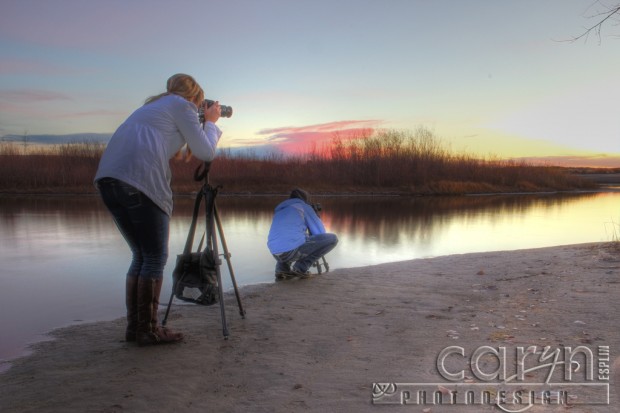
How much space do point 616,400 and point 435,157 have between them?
105ft

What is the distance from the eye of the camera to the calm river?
189 inches

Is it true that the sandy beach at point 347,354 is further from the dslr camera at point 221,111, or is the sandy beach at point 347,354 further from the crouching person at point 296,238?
the dslr camera at point 221,111

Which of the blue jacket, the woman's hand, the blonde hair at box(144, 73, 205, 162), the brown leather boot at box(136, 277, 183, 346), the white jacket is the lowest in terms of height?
the brown leather boot at box(136, 277, 183, 346)

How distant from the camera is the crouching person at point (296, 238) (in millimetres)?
5500

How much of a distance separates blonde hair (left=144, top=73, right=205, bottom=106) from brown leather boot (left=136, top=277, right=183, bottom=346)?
1199mm

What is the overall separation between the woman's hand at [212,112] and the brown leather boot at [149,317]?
119 centimetres

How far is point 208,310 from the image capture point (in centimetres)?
431

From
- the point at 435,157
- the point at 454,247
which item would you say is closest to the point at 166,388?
the point at 454,247

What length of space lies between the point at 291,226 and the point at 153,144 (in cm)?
270

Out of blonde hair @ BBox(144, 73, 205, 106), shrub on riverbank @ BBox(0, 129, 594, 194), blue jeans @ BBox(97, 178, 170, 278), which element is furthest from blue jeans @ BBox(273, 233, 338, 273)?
shrub on riverbank @ BBox(0, 129, 594, 194)

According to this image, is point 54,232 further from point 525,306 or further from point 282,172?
point 282,172

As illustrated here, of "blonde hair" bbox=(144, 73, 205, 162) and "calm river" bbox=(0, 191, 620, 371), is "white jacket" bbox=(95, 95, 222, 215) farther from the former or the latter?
"calm river" bbox=(0, 191, 620, 371)

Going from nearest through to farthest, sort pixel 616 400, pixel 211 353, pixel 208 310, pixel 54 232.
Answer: pixel 616 400 → pixel 211 353 → pixel 208 310 → pixel 54 232

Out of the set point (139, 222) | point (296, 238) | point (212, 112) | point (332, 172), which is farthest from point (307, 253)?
point (332, 172)
